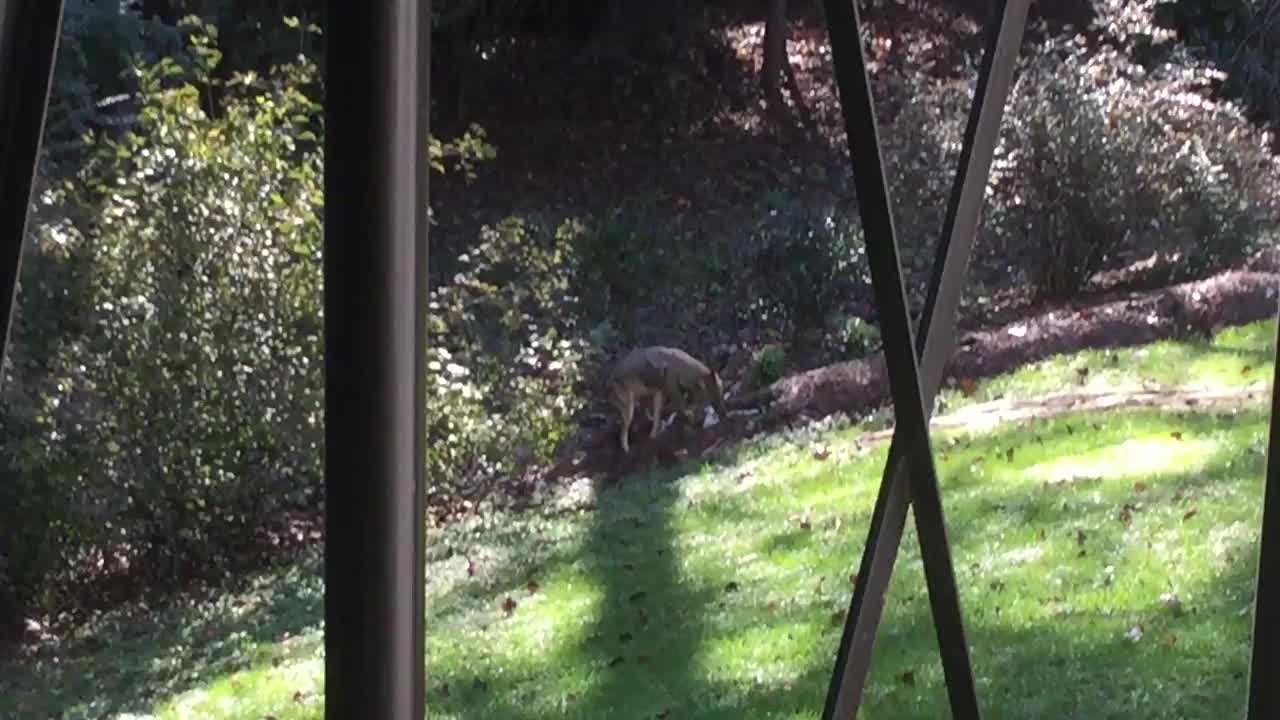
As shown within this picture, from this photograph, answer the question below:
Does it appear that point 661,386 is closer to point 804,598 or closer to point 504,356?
point 504,356

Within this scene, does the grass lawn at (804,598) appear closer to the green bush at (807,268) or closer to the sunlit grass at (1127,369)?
the sunlit grass at (1127,369)

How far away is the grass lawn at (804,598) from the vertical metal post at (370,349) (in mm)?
2255

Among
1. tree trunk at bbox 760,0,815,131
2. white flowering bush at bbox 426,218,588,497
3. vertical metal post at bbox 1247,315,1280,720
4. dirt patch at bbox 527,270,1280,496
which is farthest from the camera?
tree trunk at bbox 760,0,815,131

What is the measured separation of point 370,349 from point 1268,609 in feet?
0.80

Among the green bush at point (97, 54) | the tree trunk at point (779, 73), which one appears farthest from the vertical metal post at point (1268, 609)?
the tree trunk at point (779, 73)

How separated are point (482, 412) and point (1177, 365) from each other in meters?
1.63

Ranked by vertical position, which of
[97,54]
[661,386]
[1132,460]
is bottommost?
[1132,460]

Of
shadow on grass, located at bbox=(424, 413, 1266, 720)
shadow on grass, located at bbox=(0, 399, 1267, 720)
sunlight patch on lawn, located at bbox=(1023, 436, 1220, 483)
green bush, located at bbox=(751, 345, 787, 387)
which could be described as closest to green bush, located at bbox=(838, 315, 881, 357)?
green bush, located at bbox=(751, 345, 787, 387)

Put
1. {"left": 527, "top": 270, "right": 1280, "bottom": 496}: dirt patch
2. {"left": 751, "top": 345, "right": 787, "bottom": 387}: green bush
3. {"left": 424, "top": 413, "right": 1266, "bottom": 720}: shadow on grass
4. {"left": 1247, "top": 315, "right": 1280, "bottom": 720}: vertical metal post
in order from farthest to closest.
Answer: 1. {"left": 751, "top": 345, "right": 787, "bottom": 387}: green bush
2. {"left": 527, "top": 270, "right": 1280, "bottom": 496}: dirt patch
3. {"left": 424, "top": 413, "right": 1266, "bottom": 720}: shadow on grass
4. {"left": 1247, "top": 315, "right": 1280, "bottom": 720}: vertical metal post

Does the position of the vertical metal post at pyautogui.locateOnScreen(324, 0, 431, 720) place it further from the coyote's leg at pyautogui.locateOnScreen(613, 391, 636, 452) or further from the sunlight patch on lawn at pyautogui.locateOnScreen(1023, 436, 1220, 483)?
the coyote's leg at pyautogui.locateOnScreen(613, 391, 636, 452)

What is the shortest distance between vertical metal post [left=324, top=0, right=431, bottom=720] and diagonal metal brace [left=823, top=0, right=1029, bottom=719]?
0.43 m

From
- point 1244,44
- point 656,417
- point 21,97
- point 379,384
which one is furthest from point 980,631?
point 379,384

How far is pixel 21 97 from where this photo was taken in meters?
0.64

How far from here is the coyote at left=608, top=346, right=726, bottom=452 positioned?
13.2 ft
